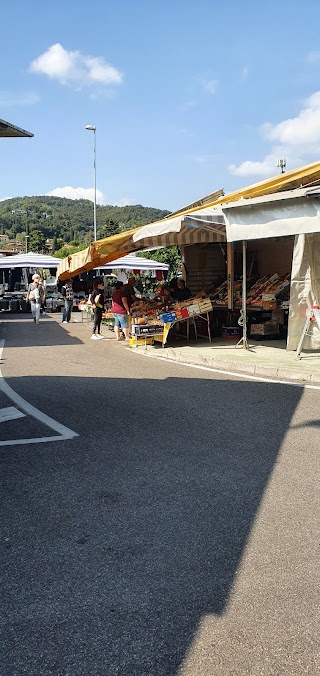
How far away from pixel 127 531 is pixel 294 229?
755 cm

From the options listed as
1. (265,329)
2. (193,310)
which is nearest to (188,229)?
(193,310)

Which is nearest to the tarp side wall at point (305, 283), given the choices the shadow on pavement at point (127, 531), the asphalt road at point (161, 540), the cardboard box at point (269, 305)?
the cardboard box at point (269, 305)

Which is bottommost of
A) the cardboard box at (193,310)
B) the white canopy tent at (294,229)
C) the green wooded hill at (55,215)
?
the cardboard box at (193,310)

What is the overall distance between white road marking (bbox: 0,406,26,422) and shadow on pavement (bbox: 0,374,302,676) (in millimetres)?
513

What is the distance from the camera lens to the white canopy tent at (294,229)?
984 cm

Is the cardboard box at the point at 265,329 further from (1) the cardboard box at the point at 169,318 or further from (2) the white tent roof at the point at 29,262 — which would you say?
(2) the white tent roof at the point at 29,262

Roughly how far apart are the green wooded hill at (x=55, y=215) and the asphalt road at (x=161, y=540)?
362 feet

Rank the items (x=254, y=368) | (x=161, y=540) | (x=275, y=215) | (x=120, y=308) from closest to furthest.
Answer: (x=161, y=540), (x=254, y=368), (x=275, y=215), (x=120, y=308)

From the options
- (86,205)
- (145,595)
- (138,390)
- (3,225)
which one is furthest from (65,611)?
(3,225)

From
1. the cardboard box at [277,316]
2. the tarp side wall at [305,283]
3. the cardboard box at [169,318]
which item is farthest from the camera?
the cardboard box at [277,316]

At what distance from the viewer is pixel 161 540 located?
365 cm

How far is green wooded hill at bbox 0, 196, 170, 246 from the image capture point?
409ft

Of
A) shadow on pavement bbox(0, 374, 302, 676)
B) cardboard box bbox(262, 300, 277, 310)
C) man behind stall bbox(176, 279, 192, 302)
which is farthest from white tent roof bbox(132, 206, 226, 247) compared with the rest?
shadow on pavement bbox(0, 374, 302, 676)

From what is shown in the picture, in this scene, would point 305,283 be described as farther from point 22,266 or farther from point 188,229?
point 22,266
